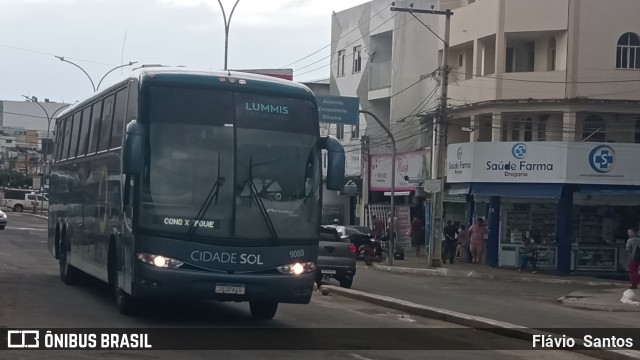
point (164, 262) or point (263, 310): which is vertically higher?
point (164, 262)

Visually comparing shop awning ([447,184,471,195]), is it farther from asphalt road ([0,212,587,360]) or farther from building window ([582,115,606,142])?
asphalt road ([0,212,587,360])

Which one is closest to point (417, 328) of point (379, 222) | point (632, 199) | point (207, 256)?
point (207, 256)

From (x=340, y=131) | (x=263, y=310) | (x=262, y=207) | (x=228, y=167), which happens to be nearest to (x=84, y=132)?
(x=263, y=310)

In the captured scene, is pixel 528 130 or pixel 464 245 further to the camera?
pixel 464 245

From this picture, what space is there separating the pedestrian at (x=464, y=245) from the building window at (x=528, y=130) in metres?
4.71

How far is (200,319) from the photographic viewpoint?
15984 mm

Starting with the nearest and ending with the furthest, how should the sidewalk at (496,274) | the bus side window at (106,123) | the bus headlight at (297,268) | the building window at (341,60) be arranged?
the bus headlight at (297,268)
the bus side window at (106,123)
the sidewalk at (496,274)
the building window at (341,60)

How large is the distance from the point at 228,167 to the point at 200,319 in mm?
3155

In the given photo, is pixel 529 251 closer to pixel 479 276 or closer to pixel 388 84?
pixel 479 276

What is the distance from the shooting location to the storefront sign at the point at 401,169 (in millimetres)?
45188

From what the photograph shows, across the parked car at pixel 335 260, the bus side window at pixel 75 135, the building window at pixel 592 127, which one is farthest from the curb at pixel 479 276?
the bus side window at pixel 75 135

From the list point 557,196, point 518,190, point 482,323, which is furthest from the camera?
point 518,190

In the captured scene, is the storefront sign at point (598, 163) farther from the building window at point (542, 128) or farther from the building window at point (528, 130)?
the building window at point (528, 130)

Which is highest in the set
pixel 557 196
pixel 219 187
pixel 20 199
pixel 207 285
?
pixel 557 196
